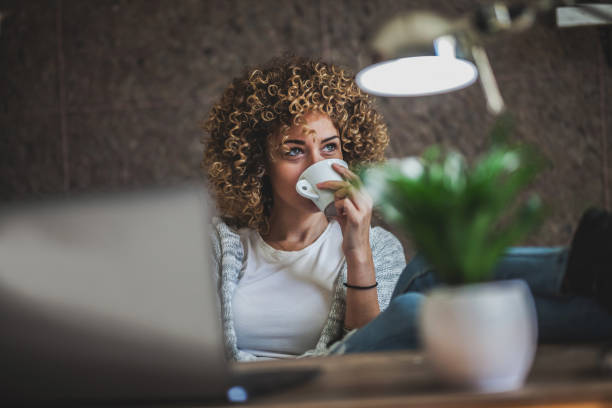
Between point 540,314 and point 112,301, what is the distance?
0.62m

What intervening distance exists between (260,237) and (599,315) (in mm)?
1084

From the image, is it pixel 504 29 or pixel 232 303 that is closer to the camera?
pixel 504 29

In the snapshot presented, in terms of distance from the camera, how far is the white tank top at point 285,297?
58.2 inches

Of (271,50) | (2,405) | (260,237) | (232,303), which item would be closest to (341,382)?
(2,405)

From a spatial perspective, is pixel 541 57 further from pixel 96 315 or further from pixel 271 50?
pixel 96 315

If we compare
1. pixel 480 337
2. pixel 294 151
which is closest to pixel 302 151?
pixel 294 151

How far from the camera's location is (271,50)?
2.35m

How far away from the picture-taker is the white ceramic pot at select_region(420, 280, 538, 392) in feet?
1.79

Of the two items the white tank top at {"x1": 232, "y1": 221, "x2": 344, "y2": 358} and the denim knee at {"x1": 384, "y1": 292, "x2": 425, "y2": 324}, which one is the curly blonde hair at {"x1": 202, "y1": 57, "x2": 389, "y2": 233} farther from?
the denim knee at {"x1": 384, "y1": 292, "x2": 425, "y2": 324}

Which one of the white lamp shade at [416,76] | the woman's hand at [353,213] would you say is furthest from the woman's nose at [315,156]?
the white lamp shade at [416,76]

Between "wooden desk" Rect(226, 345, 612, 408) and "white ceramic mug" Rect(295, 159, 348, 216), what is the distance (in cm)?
69

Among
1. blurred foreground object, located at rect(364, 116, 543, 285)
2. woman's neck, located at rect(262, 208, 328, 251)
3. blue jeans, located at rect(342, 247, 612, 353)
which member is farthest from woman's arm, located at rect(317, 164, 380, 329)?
blurred foreground object, located at rect(364, 116, 543, 285)

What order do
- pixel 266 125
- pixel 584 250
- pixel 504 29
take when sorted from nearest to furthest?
1. pixel 504 29
2. pixel 584 250
3. pixel 266 125

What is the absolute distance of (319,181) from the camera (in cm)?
145
